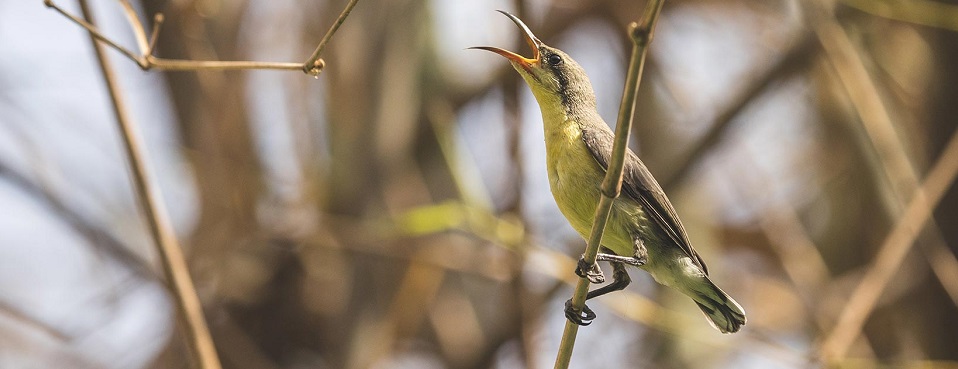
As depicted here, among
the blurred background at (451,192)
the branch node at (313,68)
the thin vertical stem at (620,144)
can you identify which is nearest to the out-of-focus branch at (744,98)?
the blurred background at (451,192)

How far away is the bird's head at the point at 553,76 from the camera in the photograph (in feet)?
11.6

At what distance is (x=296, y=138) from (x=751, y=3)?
11.1 ft

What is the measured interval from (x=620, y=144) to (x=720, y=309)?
5.62 ft

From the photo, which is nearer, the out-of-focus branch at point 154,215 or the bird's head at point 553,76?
the out-of-focus branch at point 154,215

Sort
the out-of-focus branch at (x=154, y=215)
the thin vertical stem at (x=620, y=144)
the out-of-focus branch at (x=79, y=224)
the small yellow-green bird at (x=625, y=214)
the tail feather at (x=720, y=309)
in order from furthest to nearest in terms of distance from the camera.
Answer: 1. the out-of-focus branch at (x=79, y=224)
2. the tail feather at (x=720, y=309)
3. the small yellow-green bird at (x=625, y=214)
4. the out-of-focus branch at (x=154, y=215)
5. the thin vertical stem at (x=620, y=144)

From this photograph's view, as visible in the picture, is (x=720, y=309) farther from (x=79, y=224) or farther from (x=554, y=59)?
(x=79, y=224)

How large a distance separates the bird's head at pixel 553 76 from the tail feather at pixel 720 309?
0.82m

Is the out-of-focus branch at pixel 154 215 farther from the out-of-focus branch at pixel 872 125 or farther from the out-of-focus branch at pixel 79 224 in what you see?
the out-of-focus branch at pixel 872 125

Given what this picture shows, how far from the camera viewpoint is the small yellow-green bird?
303 cm

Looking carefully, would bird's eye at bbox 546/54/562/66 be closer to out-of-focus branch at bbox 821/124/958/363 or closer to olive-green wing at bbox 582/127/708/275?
olive-green wing at bbox 582/127/708/275

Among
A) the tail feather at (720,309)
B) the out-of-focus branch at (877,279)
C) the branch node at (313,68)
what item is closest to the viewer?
the branch node at (313,68)

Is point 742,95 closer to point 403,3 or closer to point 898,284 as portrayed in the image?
point 898,284

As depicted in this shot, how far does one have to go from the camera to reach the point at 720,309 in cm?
330

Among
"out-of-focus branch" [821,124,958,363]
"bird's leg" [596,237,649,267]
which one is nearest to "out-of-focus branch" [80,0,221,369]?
"bird's leg" [596,237,649,267]
